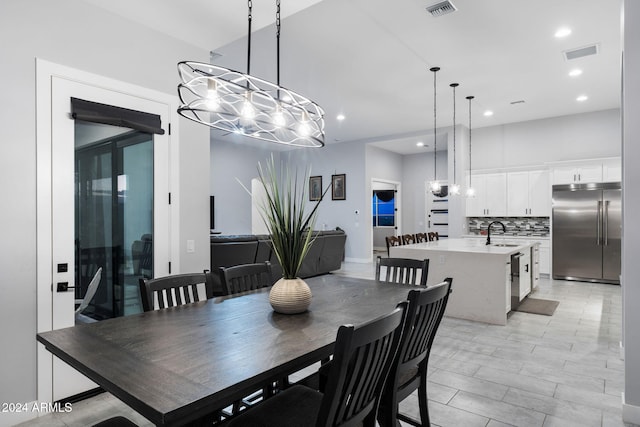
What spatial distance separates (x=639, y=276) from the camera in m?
2.22

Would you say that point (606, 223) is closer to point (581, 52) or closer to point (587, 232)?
point (587, 232)

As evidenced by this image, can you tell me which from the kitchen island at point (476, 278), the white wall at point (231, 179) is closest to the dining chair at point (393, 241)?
the kitchen island at point (476, 278)

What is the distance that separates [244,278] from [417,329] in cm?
132

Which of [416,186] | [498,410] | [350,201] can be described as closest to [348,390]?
[498,410]

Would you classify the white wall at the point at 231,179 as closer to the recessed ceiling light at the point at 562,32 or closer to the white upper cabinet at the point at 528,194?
the white upper cabinet at the point at 528,194

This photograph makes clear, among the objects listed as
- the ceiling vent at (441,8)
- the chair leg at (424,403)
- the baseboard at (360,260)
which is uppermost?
the ceiling vent at (441,8)

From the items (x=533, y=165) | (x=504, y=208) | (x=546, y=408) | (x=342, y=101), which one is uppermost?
(x=342, y=101)

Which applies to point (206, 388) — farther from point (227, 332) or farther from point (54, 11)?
point (54, 11)

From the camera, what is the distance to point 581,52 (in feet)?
14.8

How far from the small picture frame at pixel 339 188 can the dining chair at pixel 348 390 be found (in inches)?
321

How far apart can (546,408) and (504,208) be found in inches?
239

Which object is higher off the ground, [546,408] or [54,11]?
[54,11]

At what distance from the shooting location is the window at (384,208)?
41.9ft

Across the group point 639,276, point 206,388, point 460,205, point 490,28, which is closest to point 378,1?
point 490,28
